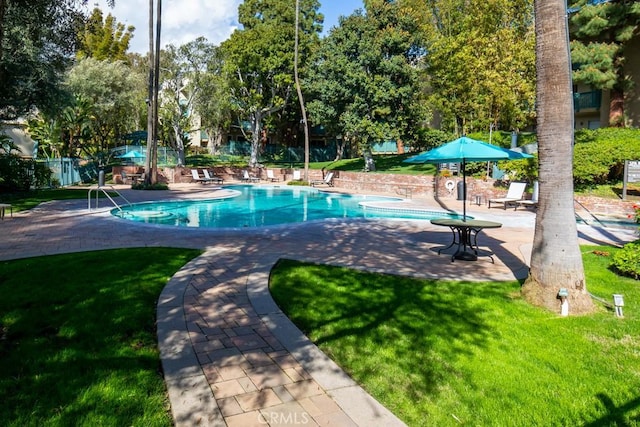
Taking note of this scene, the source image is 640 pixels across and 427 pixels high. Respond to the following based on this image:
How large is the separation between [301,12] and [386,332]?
119 feet

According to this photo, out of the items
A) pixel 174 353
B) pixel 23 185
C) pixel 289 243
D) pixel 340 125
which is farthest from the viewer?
pixel 340 125

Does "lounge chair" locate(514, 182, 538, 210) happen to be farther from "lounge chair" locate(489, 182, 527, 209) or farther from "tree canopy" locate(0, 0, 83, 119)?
"tree canopy" locate(0, 0, 83, 119)

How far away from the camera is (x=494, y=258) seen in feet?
27.6

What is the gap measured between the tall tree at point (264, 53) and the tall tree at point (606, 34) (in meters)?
18.5

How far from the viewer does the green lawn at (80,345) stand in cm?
313

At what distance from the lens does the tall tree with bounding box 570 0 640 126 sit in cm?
2058

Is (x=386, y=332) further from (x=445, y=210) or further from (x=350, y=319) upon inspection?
(x=445, y=210)

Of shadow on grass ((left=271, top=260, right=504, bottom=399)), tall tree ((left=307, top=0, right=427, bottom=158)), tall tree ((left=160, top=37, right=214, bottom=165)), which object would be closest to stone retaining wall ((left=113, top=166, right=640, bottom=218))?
tall tree ((left=307, top=0, right=427, bottom=158))

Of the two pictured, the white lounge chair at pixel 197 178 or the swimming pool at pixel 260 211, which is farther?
the white lounge chair at pixel 197 178

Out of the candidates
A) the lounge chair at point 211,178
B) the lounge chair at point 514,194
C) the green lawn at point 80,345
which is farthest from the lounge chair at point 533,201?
the lounge chair at point 211,178

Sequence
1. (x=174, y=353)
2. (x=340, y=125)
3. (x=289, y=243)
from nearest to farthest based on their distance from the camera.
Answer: (x=174, y=353), (x=289, y=243), (x=340, y=125)

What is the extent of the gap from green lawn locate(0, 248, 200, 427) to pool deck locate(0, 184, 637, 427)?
219 mm

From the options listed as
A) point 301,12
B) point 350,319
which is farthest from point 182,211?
point 301,12

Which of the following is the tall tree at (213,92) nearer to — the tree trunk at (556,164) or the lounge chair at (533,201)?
the lounge chair at (533,201)
